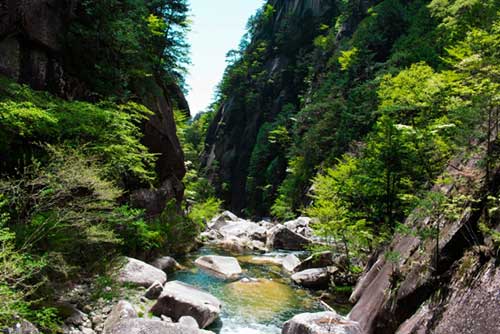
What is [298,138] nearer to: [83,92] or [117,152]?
[83,92]

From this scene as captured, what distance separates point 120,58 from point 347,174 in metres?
11.2

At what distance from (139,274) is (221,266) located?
203 inches

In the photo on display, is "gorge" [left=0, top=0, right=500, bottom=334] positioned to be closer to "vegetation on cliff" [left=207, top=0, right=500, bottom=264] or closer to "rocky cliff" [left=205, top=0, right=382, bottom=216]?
"vegetation on cliff" [left=207, top=0, right=500, bottom=264]

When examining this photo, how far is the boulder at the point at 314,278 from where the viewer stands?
12.7m

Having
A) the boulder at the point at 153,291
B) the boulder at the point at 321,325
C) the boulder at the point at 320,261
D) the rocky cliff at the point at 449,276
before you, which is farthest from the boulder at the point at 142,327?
the boulder at the point at 320,261

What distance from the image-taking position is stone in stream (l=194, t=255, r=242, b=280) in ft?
46.0

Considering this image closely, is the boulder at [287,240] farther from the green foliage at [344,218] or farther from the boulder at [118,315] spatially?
the boulder at [118,315]

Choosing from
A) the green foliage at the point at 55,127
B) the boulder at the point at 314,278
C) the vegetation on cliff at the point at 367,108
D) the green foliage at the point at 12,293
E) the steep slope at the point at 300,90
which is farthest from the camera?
the steep slope at the point at 300,90

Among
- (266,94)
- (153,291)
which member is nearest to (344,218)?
(153,291)

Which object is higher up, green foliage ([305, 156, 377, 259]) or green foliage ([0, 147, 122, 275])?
green foliage ([0, 147, 122, 275])

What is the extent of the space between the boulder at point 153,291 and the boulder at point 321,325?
404 cm

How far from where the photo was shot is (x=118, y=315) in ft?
21.8

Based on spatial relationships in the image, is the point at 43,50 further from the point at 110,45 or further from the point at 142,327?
the point at 142,327

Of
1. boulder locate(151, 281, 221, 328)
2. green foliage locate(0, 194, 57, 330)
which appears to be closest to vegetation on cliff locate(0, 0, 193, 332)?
green foliage locate(0, 194, 57, 330)
